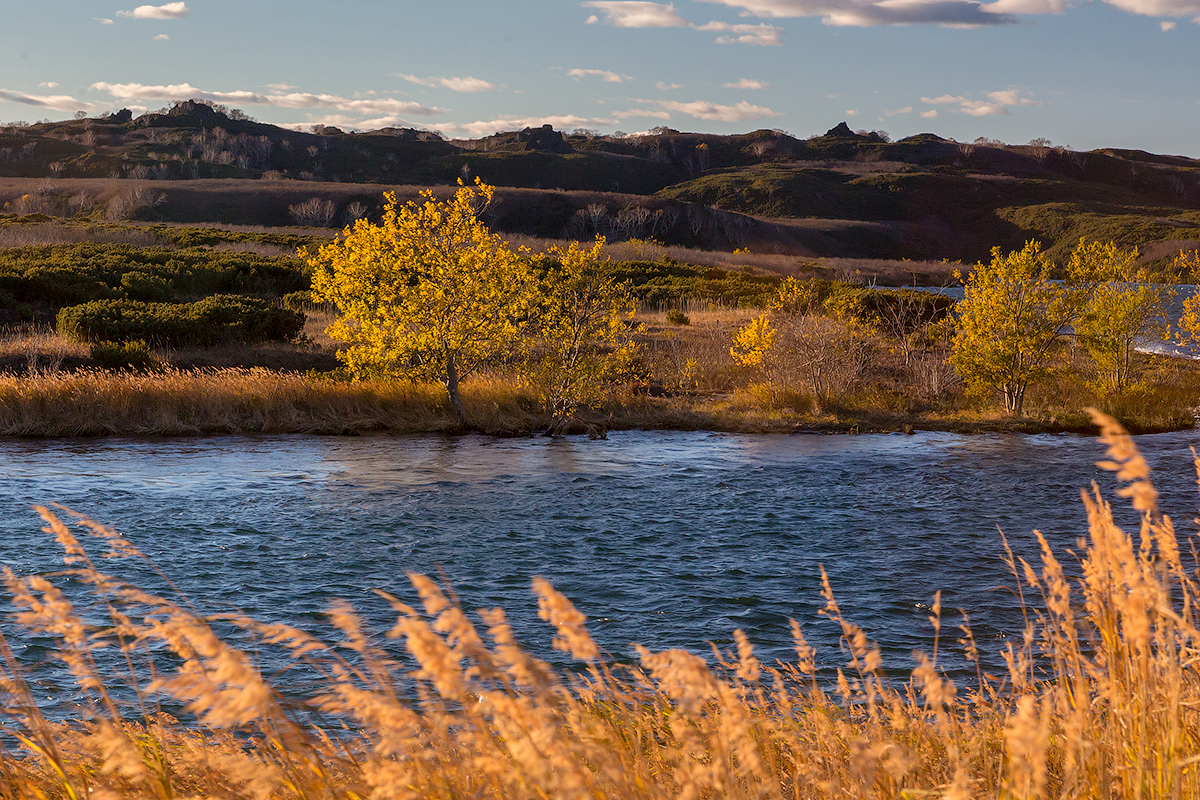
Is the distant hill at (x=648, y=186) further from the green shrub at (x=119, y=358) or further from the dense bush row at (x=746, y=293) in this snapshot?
the green shrub at (x=119, y=358)

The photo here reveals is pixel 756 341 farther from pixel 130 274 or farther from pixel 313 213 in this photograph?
pixel 313 213

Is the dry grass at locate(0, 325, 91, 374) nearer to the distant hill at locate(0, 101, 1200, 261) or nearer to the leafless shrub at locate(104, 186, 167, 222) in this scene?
the leafless shrub at locate(104, 186, 167, 222)

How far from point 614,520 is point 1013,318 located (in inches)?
463

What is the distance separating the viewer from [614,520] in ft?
40.7

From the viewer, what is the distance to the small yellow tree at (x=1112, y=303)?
794 inches

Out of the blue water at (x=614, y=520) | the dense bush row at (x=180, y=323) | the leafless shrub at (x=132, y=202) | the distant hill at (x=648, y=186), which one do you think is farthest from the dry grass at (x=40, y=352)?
the distant hill at (x=648, y=186)

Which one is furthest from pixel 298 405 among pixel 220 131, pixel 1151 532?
pixel 220 131

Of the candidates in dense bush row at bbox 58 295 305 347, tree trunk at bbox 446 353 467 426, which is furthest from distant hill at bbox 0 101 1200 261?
tree trunk at bbox 446 353 467 426

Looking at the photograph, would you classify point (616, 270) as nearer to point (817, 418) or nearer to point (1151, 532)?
point (817, 418)

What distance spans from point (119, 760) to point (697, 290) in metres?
37.2

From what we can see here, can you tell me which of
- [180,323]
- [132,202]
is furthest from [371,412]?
[132,202]

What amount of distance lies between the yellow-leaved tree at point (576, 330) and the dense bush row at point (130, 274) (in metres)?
16.5

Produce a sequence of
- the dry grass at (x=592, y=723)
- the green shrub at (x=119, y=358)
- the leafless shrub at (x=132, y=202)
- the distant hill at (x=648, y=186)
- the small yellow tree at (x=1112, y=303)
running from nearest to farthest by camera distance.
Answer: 1. the dry grass at (x=592, y=723)
2. the small yellow tree at (x=1112, y=303)
3. the green shrub at (x=119, y=358)
4. the leafless shrub at (x=132, y=202)
5. the distant hill at (x=648, y=186)

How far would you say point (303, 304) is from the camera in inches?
1288
